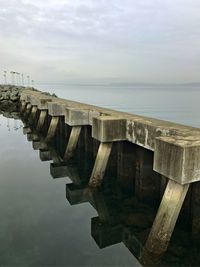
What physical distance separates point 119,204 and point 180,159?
392 centimetres

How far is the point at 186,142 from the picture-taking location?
5086 mm

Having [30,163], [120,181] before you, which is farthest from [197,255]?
[30,163]

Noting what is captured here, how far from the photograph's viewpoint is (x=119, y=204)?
8195 millimetres

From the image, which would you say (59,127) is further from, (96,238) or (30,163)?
(96,238)

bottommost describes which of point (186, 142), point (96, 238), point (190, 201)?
point (96, 238)

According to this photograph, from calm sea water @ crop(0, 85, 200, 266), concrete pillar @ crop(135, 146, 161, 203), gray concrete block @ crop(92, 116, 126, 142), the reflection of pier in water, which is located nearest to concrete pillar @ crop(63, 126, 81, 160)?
the reflection of pier in water

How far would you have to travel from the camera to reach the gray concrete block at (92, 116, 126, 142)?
7.65 meters

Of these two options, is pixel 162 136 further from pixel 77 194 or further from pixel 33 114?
pixel 33 114

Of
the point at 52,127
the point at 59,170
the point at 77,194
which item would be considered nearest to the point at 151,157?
the point at 77,194

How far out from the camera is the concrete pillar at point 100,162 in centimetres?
812

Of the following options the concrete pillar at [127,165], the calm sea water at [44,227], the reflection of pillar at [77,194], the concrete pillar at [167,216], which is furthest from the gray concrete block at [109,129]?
the concrete pillar at [167,216]

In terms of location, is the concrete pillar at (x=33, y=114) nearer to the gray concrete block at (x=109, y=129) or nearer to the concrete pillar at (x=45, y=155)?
the concrete pillar at (x=45, y=155)

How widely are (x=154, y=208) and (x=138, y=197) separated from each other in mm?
683

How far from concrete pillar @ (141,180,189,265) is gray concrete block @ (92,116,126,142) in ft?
9.48
